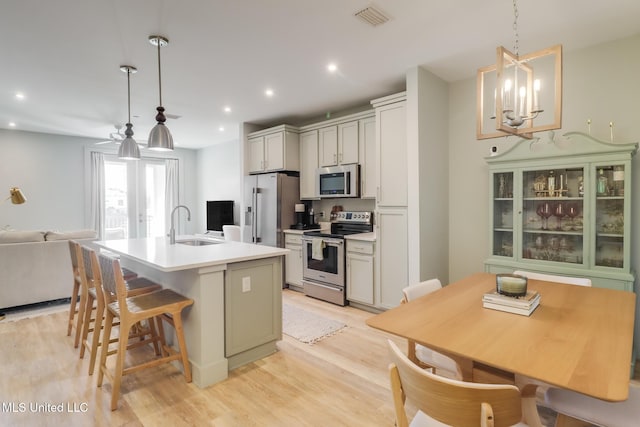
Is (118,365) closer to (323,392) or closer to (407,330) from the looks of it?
(323,392)

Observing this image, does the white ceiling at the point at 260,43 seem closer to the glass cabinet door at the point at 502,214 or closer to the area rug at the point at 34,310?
the glass cabinet door at the point at 502,214

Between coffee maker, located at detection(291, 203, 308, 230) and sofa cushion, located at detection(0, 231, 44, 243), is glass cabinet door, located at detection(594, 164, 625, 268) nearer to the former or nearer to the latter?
coffee maker, located at detection(291, 203, 308, 230)

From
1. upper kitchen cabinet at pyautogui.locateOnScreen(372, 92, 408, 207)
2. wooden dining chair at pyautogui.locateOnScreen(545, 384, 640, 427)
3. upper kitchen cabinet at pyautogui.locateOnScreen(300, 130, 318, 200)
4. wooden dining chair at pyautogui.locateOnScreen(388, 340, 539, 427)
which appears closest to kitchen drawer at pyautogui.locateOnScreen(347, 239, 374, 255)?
upper kitchen cabinet at pyautogui.locateOnScreen(372, 92, 408, 207)

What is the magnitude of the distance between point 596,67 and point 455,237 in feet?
6.59

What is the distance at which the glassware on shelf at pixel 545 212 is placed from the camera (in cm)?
304

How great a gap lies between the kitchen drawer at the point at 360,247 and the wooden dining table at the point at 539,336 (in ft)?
6.55

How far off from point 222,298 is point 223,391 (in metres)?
0.65

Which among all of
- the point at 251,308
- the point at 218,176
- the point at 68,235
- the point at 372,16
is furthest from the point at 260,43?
the point at 218,176

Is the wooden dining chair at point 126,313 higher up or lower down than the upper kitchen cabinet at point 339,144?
lower down

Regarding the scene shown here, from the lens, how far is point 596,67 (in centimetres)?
293

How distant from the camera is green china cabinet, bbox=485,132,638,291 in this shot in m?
2.63

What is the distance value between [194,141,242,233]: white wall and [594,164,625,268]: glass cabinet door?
5.70m

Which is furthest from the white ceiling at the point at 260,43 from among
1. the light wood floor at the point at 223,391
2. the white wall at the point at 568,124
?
the light wood floor at the point at 223,391

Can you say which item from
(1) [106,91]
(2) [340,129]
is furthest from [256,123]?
(1) [106,91]
